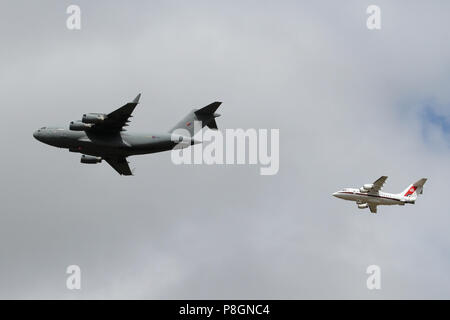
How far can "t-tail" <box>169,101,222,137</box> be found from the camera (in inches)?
2260

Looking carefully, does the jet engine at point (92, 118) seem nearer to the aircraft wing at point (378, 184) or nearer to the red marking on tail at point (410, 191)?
the aircraft wing at point (378, 184)

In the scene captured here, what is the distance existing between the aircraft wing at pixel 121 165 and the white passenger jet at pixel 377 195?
2294cm

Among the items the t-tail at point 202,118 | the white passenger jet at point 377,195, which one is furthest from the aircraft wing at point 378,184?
the t-tail at point 202,118

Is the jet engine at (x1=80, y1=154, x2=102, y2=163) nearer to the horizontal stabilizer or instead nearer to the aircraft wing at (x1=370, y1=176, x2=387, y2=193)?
the horizontal stabilizer

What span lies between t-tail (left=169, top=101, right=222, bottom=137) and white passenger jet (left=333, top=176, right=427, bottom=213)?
2217 cm

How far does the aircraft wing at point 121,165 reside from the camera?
61.2 metres

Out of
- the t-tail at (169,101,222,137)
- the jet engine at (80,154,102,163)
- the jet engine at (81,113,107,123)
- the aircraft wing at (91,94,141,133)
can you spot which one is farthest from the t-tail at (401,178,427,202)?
the jet engine at (81,113,107,123)
